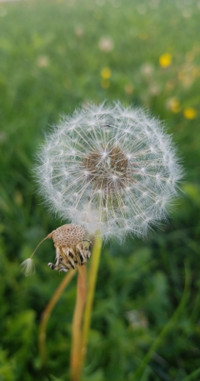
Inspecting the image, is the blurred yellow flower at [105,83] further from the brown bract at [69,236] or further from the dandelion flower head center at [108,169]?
the brown bract at [69,236]

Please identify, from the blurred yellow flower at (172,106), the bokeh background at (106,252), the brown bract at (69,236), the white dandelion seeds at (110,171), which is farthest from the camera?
the blurred yellow flower at (172,106)

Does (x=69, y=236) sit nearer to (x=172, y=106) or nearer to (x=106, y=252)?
(x=106, y=252)

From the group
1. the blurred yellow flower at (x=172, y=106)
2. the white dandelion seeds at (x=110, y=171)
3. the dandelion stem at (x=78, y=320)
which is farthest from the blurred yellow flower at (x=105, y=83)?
the dandelion stem at (x=78, y=320)

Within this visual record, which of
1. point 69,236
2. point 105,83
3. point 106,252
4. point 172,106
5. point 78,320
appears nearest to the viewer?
point 69,236

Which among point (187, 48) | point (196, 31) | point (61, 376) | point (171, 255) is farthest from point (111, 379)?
point (196, 31)

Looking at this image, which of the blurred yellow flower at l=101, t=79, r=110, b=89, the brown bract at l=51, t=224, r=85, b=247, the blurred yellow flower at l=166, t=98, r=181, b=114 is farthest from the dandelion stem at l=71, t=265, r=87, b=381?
the blurred yellow flower at l=101, t=79, r=110, b=89

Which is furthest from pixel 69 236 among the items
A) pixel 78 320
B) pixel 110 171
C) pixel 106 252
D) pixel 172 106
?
pixel 172 106
